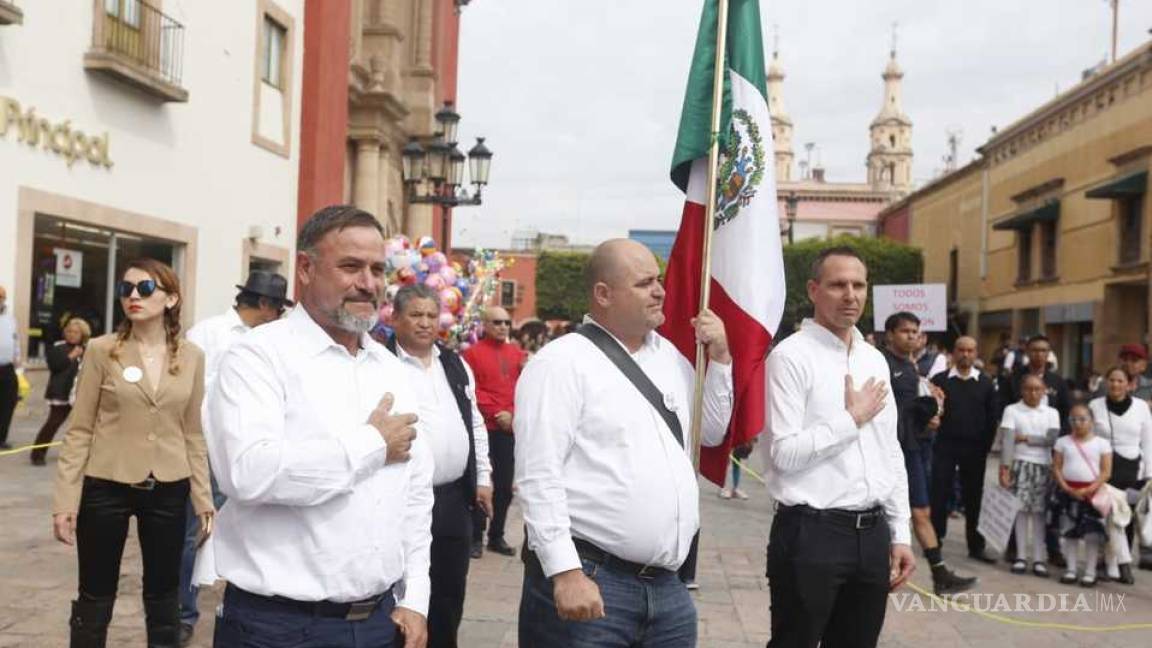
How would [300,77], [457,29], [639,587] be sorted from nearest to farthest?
[639,587]
[300,77]
[457,29]

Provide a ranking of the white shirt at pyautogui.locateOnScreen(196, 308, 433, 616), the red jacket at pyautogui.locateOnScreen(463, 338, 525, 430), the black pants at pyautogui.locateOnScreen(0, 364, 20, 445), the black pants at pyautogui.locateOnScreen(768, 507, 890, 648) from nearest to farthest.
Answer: the white shirt at pyautogui.locateOnScreen(196, 308, 433, 616) → the black pants at pyautogui.locateOnScreen(768, 507, 890, 648) → the red jacket at pyautogui.locateOnScreen(463, 338, 525, 430) → the black pants at pyautogui.locateOnScreen(0, 364, 20, 445)

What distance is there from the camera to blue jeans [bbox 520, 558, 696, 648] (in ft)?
10.5

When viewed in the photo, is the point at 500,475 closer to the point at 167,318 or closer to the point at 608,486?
the point at 167,318

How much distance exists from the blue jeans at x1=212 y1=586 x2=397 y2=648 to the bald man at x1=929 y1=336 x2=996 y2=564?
7372 millimetres

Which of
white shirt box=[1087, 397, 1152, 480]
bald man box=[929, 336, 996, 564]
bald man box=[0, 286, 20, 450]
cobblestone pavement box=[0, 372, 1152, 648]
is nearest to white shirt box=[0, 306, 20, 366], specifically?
bald man box=[0, 286, 20, 450]

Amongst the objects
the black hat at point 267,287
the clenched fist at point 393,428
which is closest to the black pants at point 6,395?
the black hat at point 267,287

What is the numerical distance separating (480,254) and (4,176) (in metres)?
5.13

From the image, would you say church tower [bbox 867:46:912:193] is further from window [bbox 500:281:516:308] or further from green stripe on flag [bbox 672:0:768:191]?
green stripe on flag [bbox 672:0:768:191]

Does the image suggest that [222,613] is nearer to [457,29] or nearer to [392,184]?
[392,184]

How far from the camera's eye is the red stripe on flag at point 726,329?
13.5 feet

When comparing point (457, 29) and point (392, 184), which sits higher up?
point (457, 29)

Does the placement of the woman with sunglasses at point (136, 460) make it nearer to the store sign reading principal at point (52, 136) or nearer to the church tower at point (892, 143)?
the store sign reading principal at point (52, 136)

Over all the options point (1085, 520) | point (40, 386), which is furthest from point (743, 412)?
point (40, 386)

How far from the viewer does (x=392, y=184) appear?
25.6 metres
